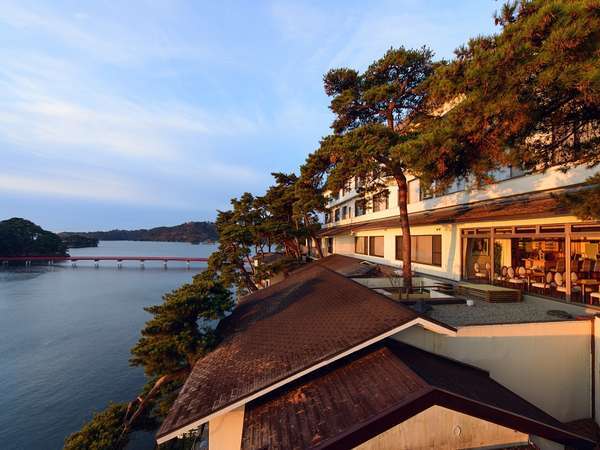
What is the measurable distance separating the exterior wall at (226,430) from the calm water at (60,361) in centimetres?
919

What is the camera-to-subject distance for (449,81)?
4.96m

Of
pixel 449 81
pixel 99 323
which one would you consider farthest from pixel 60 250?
pixel 449 81

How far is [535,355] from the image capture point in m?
6.43

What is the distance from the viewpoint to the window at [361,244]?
24981mm

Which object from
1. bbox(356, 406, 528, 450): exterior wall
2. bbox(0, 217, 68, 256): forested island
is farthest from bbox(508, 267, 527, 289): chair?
bbox(0, 217, 68, 256): forested island

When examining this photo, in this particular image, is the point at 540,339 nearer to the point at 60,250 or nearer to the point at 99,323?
the point at 99,323

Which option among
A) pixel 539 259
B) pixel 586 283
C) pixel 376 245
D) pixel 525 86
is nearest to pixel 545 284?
pixel 539 259

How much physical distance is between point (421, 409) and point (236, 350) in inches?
189

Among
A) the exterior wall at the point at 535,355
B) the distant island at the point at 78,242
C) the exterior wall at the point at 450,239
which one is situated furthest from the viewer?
the distant island at the point at 78,242

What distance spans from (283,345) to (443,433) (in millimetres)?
3346

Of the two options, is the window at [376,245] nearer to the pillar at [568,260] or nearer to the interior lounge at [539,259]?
the interior lounge at [539,259]

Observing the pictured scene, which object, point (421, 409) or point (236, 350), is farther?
point (236, 350)

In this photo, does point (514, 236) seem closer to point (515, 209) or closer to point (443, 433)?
point (515, 209)

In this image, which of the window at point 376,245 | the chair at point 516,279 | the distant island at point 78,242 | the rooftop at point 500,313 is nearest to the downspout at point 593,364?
the rooftop at point 500,313
